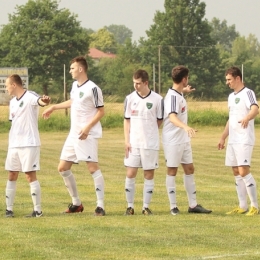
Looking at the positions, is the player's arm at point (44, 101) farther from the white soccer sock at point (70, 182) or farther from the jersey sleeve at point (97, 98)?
the white soccer sock at point (70, 182)

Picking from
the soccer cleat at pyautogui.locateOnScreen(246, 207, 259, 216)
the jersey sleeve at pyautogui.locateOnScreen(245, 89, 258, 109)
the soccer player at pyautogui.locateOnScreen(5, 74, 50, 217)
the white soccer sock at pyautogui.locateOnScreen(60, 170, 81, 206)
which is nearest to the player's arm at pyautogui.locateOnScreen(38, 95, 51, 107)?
the soccer player at pyautogui.locateOnScreen(5, 74, 50, 217)

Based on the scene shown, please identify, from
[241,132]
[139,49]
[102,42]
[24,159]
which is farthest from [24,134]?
[102,42]

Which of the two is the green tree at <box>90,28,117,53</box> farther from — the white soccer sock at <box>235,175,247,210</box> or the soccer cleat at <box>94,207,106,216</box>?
the soccer cleat at <box>94,207,106,216</box>

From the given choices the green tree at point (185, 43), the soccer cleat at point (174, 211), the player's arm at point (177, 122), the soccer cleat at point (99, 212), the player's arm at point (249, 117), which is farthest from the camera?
the green tree at point (185, 43)

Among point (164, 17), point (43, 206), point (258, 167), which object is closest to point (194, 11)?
point (164, 17)

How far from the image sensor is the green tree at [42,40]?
91.3 meters

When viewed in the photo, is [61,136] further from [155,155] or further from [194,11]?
[194,11]

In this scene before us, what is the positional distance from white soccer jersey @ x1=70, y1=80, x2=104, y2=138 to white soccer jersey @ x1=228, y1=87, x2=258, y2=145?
182 cm

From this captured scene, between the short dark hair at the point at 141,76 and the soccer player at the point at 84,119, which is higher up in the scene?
the short dark hair at the point at 141,76

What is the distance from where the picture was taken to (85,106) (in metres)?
12.3

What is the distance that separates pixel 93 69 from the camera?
105250 millimetres

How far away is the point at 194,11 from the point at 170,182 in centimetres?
8942

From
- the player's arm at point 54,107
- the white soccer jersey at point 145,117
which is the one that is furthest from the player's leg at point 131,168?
the player's arm at point 54,107

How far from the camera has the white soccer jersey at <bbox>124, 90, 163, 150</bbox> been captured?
12.4 metres
